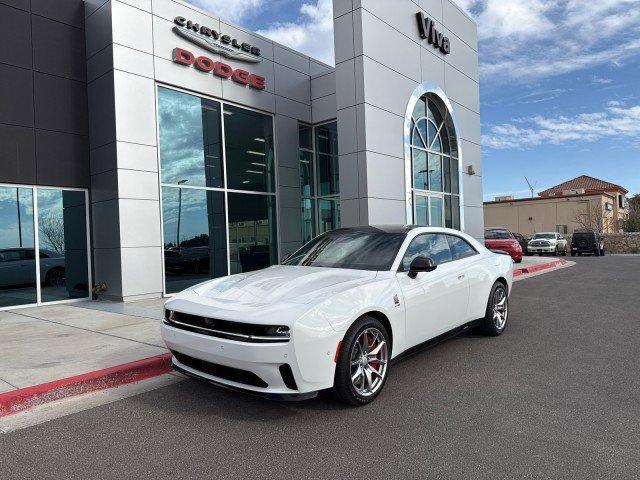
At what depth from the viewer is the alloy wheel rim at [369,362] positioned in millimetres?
3842

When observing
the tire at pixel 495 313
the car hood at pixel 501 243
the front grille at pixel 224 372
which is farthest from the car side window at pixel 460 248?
the car hood at pixel 501 243

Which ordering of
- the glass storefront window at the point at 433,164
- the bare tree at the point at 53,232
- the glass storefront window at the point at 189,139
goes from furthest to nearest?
the glass storefront window at the point at 433,164 → the glass storefront window at the point at 189,139 → the bare tree at the point at 53,232

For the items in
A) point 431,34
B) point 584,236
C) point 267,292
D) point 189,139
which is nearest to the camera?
point 267,292

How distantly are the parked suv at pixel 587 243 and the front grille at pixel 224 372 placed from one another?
3192 centimetres

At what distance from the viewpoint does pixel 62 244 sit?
33.9ft

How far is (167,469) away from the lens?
2.97 metres

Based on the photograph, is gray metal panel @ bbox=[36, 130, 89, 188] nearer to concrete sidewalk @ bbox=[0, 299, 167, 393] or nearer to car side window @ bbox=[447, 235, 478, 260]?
concrete sidewalk @ bbox=[0, 299, 167, 393]

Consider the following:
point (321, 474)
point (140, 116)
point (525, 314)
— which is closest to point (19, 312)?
point (140, 116)

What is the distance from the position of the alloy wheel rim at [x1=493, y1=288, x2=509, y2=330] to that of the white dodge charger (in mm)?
810

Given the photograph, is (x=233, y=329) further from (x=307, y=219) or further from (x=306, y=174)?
(x=306, y=174)

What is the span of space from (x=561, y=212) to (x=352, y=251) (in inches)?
2099

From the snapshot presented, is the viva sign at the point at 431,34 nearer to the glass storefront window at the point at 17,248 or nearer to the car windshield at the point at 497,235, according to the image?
the car windshield at the point at 497,235

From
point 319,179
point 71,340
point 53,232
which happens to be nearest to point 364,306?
point 71,340

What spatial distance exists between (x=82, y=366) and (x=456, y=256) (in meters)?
4.38
